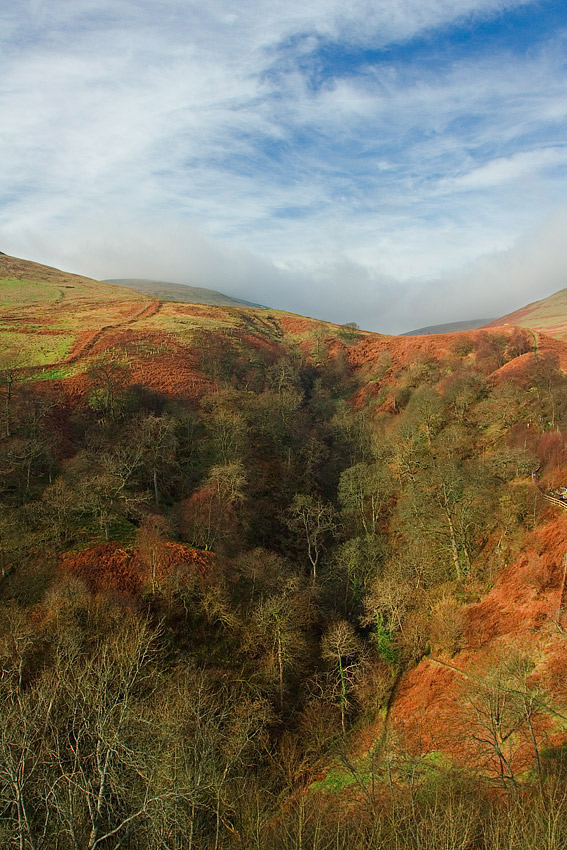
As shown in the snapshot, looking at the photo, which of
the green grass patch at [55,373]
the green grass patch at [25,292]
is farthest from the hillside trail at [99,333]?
the green grass patch at [25,292]

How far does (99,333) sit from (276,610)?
6427cm

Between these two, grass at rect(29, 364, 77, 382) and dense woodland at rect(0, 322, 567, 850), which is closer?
dense woodland at rect(0, 322, 567, 850)

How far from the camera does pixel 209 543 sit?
37.9 m

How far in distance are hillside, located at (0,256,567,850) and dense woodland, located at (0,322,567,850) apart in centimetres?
21

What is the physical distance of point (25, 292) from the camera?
108 m

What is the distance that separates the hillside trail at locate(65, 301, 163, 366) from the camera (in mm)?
66231

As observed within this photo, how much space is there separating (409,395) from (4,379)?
56.9 metres

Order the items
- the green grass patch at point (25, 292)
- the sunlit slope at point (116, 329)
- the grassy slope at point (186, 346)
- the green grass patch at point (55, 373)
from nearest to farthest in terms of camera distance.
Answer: the grassy slope at point (186, 346) → the green grass patch at point (55, 373) → the sunlit slope at point (116, 329) → the green grass patch at point (25, 292)

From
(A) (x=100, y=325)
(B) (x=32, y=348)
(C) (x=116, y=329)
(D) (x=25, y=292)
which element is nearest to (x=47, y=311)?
(A) (x=100, y=325)

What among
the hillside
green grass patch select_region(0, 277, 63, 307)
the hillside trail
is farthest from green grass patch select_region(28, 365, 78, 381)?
green grass patch select_region(0, 277, 63, 307)

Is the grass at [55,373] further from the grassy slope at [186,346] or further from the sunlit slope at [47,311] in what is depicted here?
the sunlit slope at [47,311]

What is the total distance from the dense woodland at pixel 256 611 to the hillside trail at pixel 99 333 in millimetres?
6950

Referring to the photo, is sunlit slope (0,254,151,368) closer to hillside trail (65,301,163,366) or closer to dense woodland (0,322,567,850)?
hillside trail (65,301,163,366)

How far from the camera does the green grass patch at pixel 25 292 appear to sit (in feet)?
328
